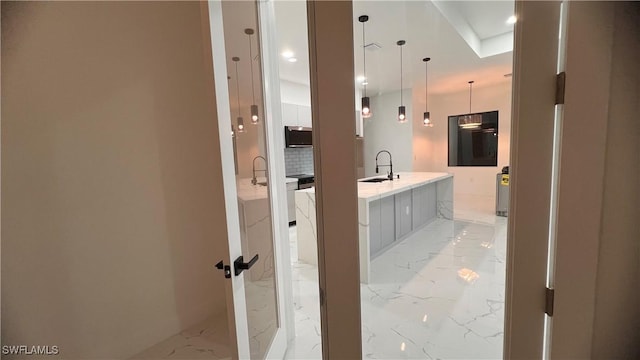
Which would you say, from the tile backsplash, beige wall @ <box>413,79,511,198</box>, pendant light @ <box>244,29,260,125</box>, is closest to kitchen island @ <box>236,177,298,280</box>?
pendant light @ <box>244,29,260,125</box>

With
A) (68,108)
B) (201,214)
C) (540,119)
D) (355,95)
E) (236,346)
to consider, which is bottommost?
(236,346)

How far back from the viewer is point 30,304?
1551mm

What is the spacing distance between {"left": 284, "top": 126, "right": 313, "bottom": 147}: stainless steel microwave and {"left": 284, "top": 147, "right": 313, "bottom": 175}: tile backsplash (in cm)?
52

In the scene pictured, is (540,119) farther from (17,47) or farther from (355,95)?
(17,47)

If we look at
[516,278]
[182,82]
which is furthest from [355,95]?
[182,82]

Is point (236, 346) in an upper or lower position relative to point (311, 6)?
lower

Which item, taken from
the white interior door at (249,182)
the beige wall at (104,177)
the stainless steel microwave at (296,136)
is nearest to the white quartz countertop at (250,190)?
the white interior door at (249,182)

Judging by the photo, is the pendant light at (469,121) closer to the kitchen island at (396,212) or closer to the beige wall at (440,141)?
the beige wall at (440,141)

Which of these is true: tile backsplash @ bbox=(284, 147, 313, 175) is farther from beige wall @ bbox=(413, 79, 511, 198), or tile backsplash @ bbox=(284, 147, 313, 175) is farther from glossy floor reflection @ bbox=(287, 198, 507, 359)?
beige wall @ bbox=(413, 79, 511, 198)

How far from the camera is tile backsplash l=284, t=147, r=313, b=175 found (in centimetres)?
557

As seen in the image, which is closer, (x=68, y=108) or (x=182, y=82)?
(x=68, y=108)

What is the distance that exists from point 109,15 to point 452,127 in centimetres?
263

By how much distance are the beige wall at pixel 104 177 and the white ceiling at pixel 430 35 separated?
128 cm

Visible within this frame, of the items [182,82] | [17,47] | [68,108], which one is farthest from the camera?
[182,82]
